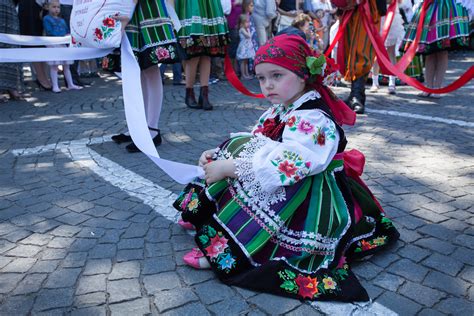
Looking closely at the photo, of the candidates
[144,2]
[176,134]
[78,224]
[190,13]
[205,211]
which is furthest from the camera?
[190,13]

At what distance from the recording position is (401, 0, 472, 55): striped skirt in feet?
19.9

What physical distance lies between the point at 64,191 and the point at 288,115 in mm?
1916

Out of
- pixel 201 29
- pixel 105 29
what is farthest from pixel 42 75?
pixel 105 29

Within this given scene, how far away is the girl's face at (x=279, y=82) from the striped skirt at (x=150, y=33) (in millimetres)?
1921

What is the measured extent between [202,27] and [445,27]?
3.39 meters

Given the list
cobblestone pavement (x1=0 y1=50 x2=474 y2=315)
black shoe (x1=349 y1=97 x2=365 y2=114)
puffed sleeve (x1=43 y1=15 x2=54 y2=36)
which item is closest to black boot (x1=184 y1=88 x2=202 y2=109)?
cobblestone pavement (x1=0 y1=50 x2=474 y2=315)

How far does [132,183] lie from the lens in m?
3.40

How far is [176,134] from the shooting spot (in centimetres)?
481

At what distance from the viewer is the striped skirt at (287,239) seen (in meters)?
2.00

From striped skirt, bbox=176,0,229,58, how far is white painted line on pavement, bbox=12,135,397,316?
1675mm

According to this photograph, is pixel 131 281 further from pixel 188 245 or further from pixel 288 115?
pixel 288 115

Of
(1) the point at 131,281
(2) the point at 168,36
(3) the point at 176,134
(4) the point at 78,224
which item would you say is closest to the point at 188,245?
(1) the point at 131,281

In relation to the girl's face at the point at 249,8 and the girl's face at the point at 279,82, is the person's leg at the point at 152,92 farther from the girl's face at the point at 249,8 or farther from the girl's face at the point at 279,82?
the girl's face at the point at 249,8

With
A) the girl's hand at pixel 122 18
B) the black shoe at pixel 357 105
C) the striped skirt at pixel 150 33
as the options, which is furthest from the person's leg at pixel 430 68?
the girl's hand at pixel 122 18
